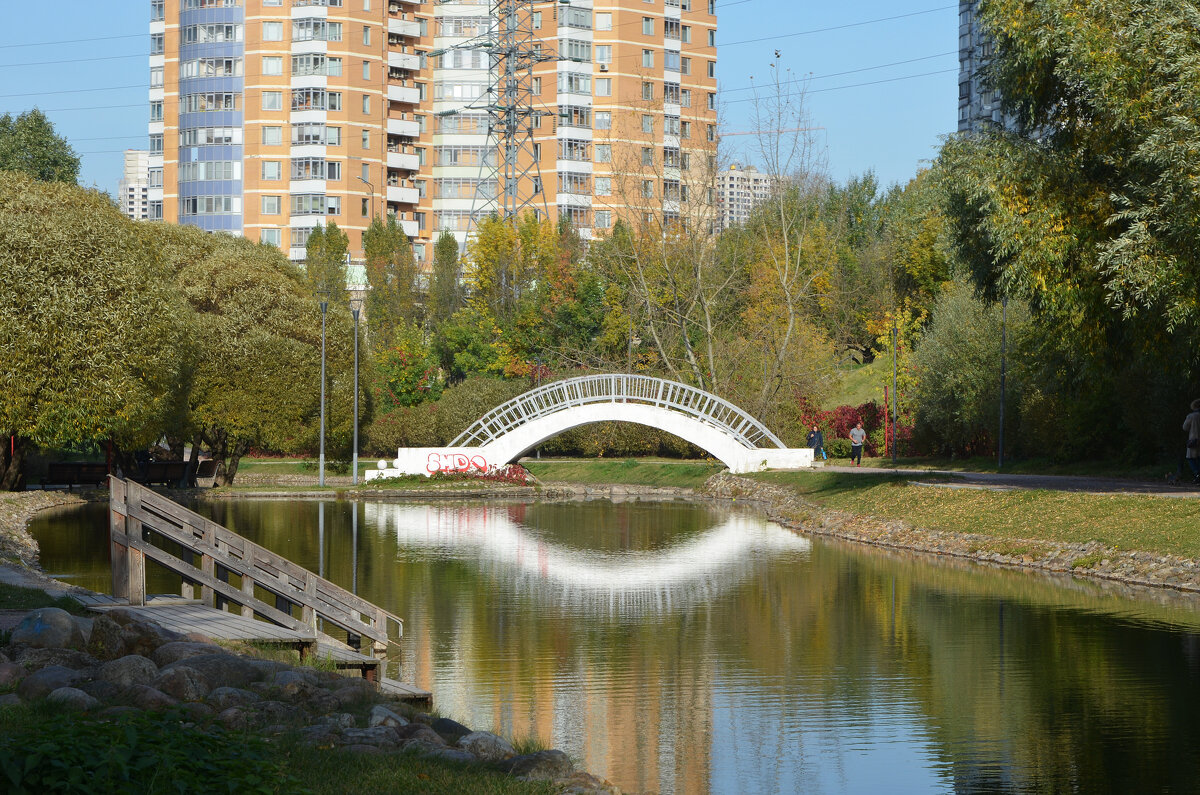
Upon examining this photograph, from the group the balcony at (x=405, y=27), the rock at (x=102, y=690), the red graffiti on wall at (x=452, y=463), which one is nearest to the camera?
the rock at (x=102, y=690)

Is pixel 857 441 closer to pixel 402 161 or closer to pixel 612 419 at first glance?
pixel 612 419

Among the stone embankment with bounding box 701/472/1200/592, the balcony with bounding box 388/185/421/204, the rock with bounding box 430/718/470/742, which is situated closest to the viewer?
the rock with bounding box 430/718/470/742

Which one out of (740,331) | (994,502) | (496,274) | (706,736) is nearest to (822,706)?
(706,736)

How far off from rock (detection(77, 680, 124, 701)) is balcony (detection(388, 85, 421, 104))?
9801cm

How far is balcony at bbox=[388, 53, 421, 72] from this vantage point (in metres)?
105

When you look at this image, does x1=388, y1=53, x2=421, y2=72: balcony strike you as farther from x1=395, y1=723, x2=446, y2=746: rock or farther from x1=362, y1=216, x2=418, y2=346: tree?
x1=395, y1=723, x2=446, y2=746: rock

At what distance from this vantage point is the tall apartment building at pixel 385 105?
9969 cm

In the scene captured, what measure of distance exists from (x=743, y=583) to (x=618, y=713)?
11351mm

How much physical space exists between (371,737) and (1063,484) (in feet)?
92.9

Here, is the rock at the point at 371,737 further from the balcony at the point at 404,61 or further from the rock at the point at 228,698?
the balcony at the point at 404,61

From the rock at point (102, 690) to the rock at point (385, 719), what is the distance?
2.03m

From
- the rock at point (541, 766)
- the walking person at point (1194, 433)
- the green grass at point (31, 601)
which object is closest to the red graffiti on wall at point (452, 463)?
the walking person at point (1194, 433)

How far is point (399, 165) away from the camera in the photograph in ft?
347

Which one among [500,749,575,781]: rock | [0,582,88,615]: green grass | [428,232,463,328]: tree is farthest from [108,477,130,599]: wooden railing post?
[428,232,463,328]: tree
